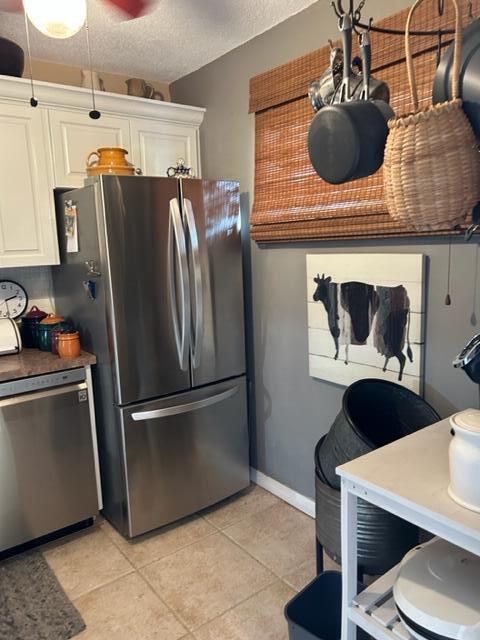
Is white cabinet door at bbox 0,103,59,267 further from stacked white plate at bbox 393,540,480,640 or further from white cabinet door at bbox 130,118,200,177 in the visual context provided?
stacked white plate at bbox 393,540,480,640

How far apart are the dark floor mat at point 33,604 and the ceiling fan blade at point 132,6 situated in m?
2.51

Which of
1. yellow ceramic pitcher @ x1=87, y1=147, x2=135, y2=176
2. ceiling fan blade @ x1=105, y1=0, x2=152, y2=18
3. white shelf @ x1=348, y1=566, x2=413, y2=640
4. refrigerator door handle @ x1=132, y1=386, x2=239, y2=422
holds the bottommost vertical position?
white shelf @ x1=348, y1=566, x2=413, y2=640

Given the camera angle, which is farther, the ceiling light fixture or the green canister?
the green canister

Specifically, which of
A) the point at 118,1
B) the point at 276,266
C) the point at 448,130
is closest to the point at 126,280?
the point at 276,266

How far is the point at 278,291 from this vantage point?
255cm

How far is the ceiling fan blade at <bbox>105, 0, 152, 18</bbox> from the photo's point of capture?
1984 mm

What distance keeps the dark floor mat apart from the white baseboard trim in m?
1.21

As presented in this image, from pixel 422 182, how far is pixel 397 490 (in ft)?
2.35

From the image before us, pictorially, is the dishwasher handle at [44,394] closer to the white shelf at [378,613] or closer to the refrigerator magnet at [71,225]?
the refrigerator magnet at [71,225]

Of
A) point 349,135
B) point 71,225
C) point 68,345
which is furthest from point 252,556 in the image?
point 349,135

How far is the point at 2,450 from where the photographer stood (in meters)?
2.15

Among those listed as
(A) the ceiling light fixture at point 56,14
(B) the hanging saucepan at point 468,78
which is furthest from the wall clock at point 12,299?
(B) the hanging saucepan at point 468,78

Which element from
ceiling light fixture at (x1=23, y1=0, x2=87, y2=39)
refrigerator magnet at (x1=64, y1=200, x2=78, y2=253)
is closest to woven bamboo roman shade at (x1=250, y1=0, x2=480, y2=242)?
refrigerator magnet at (x1=64, y1=200, x2=78, y2=253)

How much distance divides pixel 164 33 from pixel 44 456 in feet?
6.96
